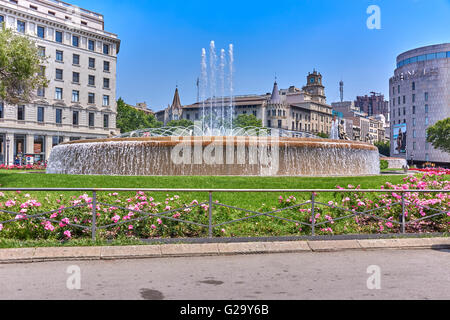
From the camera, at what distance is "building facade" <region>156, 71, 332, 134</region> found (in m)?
122

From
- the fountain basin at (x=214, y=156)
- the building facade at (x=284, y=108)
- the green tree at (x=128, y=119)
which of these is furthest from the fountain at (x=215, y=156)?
the building facade at (x=284, y=108)

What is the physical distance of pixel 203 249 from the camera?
22.9ft

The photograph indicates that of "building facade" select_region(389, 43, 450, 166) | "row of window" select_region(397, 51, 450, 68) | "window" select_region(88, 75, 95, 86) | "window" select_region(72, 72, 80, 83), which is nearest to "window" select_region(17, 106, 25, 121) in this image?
"window" select_region(72, 72, 80, 83)

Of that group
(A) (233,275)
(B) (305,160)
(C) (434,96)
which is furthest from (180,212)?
(C) (434,96)

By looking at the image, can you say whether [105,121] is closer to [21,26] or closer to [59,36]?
[59,36]

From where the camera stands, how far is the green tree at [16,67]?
72.8ft

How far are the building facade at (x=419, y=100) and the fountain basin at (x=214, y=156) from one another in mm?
84067

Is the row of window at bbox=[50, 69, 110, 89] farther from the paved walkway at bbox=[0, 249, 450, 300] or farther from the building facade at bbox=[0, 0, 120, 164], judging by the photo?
the paved walkway at bbox=[0, 249, 450, 300]

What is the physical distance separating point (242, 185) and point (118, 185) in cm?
419

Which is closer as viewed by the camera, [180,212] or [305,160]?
[180,212]

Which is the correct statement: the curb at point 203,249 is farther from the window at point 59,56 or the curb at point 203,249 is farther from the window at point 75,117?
the window at point 59,56

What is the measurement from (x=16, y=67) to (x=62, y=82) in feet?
134

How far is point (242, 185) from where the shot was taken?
46.7 ft
